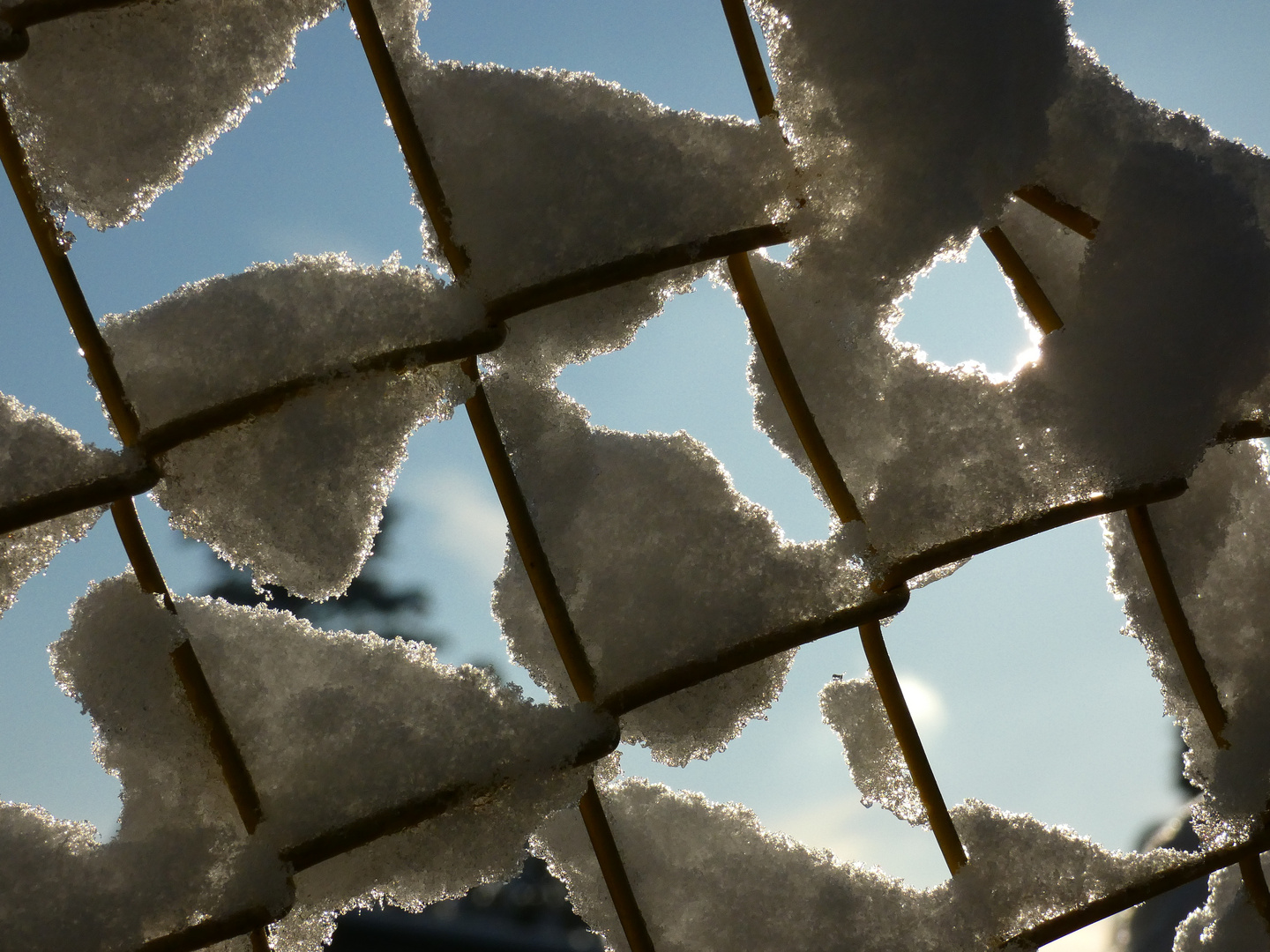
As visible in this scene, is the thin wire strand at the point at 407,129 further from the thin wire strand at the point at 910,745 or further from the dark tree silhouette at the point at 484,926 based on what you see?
the dark tree silhouette at the point at 484,926

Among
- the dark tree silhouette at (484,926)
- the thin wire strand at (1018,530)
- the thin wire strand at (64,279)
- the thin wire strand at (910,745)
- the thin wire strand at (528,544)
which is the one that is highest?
the dark tree silhouette at (484,926)

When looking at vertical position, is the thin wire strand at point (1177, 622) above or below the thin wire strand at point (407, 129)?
below

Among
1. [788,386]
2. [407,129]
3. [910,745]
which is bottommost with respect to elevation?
[910,745]

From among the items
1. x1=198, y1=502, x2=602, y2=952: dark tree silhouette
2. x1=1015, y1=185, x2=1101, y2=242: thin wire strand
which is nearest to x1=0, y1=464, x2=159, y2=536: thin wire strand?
x1=1015, y1=185, x2=1101, y2=242: thin wire strand

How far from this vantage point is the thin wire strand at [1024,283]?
1.62 ft

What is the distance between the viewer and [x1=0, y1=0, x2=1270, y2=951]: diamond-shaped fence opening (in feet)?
1.24

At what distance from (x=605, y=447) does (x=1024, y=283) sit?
9.2 inches

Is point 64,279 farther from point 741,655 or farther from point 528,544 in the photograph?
point 741,655

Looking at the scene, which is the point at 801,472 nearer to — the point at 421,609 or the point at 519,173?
the point at 519,173

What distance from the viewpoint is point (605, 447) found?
482 mm

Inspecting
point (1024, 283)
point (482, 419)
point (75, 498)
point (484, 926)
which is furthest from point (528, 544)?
point (484, 926)

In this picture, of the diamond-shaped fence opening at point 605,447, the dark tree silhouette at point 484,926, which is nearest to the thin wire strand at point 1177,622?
the diamond-shaped fence opening at point 605,447

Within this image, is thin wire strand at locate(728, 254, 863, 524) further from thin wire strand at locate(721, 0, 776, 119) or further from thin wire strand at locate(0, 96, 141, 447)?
thin wire strand at locate(0, 96, 141, 447)

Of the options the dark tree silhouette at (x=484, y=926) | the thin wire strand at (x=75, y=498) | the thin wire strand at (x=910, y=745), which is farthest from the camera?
the dark tree silhouette at (x=484, y=926)
